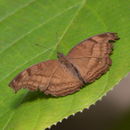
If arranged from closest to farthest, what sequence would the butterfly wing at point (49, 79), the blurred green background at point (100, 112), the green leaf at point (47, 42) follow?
the green leaf at point (47, 42) < the butterfly wing at point (49, 79) < the blurred green background at point (100, 112)

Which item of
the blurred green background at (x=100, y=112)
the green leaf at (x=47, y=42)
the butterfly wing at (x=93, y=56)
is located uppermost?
the green leaf at (x=47, y=42)

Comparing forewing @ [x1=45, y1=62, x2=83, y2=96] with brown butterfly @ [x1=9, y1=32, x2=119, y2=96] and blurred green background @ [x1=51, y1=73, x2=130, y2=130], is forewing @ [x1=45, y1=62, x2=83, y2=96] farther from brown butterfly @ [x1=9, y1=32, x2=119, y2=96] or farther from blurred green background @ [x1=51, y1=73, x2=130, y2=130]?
blurred green background @ [x1=51, y1=73, x2=130, y2=130]

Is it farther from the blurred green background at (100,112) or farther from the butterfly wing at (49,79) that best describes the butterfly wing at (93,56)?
the blurred green background at (100,112)

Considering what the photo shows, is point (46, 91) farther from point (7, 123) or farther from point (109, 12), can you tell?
point (109, 12)

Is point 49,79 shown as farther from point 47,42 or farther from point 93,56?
point 93,56

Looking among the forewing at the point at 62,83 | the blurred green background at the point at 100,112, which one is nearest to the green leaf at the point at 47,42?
the forewing at the point at 62,83

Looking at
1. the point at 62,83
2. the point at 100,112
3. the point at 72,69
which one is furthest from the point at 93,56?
the point at 100,112

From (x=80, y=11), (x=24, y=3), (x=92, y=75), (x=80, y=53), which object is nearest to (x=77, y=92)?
(x=92, y=75)
